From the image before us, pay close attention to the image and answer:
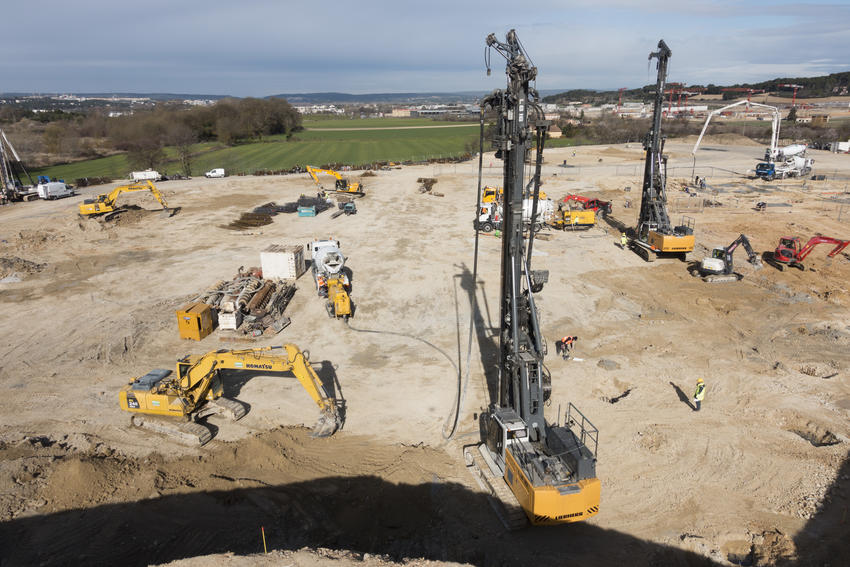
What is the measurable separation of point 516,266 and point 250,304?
47.3 feet

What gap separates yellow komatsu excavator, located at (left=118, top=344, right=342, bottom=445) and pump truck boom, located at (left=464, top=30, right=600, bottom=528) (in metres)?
4.60

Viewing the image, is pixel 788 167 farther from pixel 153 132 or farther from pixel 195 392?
pixel 153 132

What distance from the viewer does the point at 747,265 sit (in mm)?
28469

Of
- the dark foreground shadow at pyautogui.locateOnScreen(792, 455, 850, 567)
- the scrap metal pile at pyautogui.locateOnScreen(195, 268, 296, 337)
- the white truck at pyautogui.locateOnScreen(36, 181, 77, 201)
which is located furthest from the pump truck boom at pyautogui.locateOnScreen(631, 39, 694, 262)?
the white truck at pyautogui.locateOnScreen(36, 181, 77, 201)

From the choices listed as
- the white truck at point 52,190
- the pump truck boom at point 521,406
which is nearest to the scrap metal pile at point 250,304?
the pump truck boom at point 521,406

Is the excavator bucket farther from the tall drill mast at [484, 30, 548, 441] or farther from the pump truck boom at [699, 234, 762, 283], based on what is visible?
the pump truck boom at [699, 234, 762, 283]

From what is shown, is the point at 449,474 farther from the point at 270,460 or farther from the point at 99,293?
the point at 99,293

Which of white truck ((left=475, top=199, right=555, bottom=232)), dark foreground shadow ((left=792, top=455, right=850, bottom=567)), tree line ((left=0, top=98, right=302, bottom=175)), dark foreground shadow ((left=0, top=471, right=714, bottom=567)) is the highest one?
tree line ((left=0, top=98, right=302, bottom=175))

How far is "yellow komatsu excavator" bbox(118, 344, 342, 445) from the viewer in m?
14.3

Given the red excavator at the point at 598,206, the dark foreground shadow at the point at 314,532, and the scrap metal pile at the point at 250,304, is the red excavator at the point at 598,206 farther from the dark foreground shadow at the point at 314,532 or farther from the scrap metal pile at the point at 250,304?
the dark foreground shadow at the point at 314,532

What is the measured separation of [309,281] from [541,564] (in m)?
19.7

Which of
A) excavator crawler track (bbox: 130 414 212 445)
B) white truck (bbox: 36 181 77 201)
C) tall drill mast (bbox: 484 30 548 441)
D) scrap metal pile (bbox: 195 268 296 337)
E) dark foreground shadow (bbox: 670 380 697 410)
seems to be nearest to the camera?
tall drill mast (bbox: 484 30 548 441)

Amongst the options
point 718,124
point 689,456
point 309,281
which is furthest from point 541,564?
point 718,124

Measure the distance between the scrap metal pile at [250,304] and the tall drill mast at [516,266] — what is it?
12.3 m
